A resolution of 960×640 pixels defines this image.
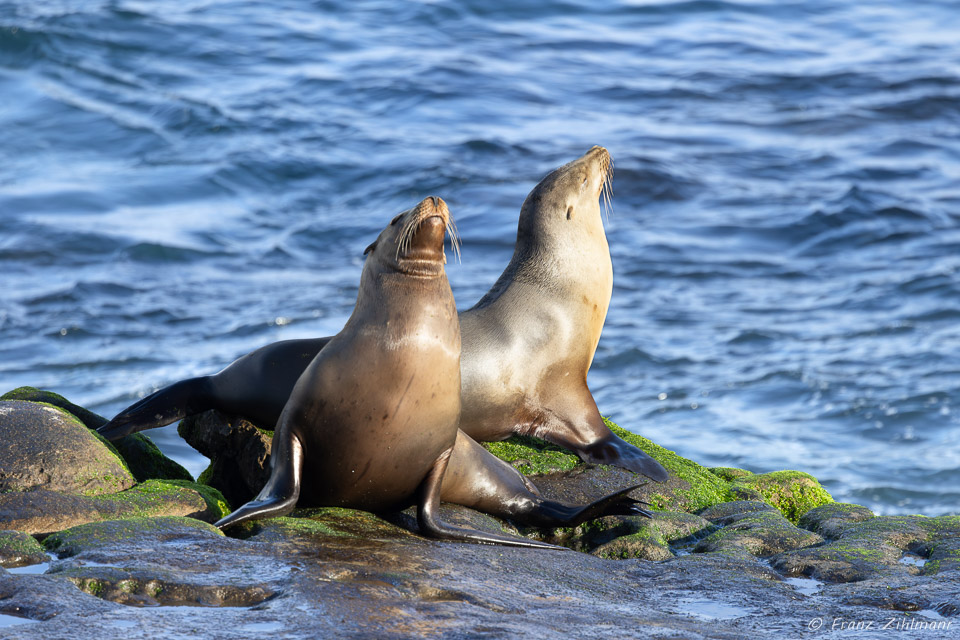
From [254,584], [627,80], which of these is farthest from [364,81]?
[254,584]

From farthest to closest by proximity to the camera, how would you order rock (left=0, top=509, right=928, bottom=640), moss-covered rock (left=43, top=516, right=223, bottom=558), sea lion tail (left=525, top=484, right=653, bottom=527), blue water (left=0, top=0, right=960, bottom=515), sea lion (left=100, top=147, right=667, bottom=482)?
blue water (left=0, top=0, right=960, bottom=515)
sea lion (left=100, top=147, right=667, bottom=482)
sea lion tail (left=525, top=484, right=653, bottom=527)
moss-covered rock (left=43, top=516, right=223, bottom=558)
rock (left=0, top=509, right=928, bottom=640)

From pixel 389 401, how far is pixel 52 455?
1.54 meters

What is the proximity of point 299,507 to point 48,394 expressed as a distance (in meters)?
1.98

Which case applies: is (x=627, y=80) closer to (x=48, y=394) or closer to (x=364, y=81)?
(x=364, y=81)

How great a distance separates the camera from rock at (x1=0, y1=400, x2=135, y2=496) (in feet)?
17.0

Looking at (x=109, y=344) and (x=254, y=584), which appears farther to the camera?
(x=109, y=344)

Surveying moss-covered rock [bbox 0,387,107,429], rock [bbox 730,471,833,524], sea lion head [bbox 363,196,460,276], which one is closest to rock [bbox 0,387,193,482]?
moss-covered rock [bbox 0,387,107,429]

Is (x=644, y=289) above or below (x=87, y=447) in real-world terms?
below

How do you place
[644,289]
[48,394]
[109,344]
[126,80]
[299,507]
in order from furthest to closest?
[126,80] < [644,289] < [109,344] < [48,394] < [299,507]

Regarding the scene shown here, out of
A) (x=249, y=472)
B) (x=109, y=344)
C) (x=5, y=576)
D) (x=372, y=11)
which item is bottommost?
(x=109, y=344)

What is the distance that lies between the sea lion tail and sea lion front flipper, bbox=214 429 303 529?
1.27 meters

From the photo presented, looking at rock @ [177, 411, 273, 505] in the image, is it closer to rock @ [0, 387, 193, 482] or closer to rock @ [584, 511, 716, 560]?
rock @ [0, 387, 193, 482]

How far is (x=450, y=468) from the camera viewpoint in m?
5.74

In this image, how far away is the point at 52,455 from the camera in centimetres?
529
